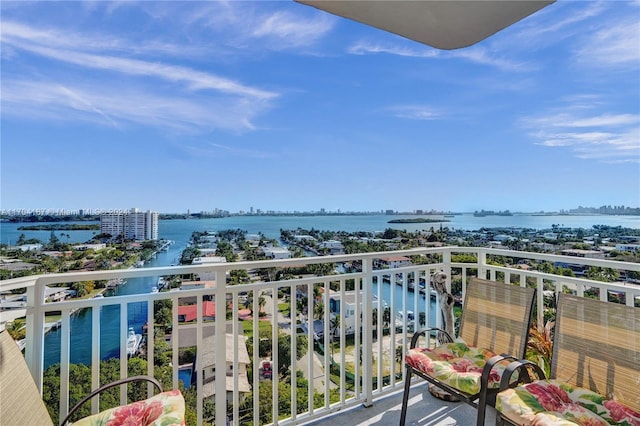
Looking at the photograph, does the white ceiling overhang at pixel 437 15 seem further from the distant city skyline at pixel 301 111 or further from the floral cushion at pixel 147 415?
the floral cushion at pixel 147 415

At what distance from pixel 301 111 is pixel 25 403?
9.23 m

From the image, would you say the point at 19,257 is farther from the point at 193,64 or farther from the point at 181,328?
the point at 193,64

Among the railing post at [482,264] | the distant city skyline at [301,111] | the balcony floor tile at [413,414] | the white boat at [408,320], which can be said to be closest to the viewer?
the balcony floor tile at [413,414]

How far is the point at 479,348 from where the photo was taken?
2.51m

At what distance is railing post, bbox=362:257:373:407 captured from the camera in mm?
2711

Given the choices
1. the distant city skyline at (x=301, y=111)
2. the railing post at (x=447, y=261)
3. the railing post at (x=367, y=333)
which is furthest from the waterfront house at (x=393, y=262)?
the distant city skyline at (x=301, y=111)

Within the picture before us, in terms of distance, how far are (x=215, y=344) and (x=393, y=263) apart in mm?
1688

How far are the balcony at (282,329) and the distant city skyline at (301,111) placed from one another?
9.27 ft

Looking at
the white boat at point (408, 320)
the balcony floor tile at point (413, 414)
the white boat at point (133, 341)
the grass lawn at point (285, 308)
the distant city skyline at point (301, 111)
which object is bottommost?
the balcony floor tile at point (413, 414)

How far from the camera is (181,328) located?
7.04 feet

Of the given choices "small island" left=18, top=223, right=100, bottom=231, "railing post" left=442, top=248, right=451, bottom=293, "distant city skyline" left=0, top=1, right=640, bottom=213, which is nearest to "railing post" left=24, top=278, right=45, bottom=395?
"small island" left=18, top=223, right=100, bottom=231

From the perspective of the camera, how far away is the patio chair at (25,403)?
51.7 inches

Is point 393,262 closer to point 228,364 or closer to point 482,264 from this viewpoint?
point 482,264

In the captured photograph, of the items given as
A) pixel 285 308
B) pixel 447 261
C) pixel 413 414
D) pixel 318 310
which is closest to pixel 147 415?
pixel 285 308
